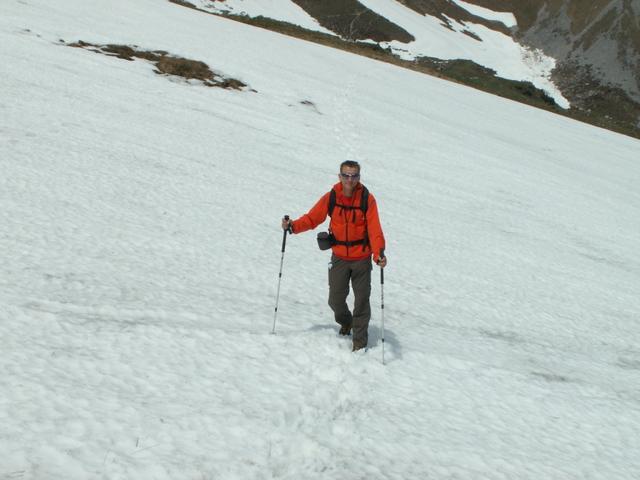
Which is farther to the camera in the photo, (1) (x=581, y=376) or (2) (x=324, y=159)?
(2) (x=324, y=159)

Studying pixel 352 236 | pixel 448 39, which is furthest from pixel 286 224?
pixel 448 39

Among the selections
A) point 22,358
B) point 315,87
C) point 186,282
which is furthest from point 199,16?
point 22,358

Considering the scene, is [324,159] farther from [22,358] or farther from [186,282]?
[22,358]

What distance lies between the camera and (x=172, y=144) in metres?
15.9

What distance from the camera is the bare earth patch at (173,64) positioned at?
80.6 feet

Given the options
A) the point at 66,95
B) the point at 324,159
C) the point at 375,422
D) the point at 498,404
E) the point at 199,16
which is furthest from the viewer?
the point at 199,16

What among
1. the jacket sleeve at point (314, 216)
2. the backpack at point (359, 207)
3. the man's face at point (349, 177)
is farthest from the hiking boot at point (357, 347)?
the man's face at point (349, 177)

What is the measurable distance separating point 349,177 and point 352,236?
0.76 m

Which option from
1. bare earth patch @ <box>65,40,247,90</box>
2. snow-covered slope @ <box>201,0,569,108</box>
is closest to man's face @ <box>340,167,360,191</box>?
bare earth patch @ <box>65,40,247,90</box>

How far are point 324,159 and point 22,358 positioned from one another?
571 inches

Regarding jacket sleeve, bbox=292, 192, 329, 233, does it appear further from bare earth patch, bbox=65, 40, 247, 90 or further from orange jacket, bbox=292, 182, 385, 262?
bare earth patch, bbox=65, 40, 247, 90

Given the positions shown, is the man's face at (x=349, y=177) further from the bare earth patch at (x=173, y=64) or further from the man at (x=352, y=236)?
the bare earth patch at (x=173, y=64)

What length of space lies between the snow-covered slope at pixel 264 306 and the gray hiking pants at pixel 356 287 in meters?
0.37

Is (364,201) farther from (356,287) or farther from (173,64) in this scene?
(173,64)
